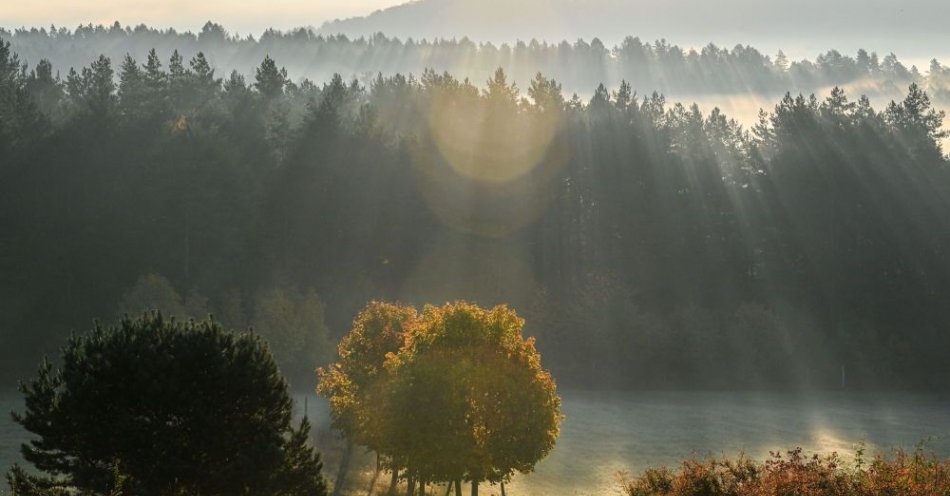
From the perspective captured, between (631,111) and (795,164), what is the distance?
18968mm

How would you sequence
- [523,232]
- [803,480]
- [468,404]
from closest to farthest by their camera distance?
[803,480]
[468,404]
[523,232]

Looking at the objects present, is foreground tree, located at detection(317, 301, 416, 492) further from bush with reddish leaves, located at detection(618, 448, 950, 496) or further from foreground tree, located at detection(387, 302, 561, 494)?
bush with reddish leaves, located at detection(618, 448, 950, 496)

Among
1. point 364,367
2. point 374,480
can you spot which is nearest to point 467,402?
point 364,367

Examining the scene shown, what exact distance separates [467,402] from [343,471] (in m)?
16.0

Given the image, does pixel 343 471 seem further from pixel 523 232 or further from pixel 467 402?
pixel 523 232

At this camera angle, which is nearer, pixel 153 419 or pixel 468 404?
pixel 153 419

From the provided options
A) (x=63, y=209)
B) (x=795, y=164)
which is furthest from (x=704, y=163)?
(x=63, y=209)

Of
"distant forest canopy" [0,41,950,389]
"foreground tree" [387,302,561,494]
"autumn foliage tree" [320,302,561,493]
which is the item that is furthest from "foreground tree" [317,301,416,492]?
"distant forest canopy" [0,41,950,389]

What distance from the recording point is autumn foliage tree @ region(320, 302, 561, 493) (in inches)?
1544

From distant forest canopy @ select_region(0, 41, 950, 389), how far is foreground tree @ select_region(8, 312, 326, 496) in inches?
1991

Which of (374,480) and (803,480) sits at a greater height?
(803,480)

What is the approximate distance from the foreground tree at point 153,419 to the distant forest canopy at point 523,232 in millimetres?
50568

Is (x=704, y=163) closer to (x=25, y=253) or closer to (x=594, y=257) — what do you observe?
(x=594, y=257)

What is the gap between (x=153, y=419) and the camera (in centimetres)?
3123
